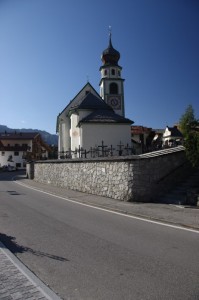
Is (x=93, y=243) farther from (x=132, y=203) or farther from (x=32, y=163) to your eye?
(x=32, y=163)

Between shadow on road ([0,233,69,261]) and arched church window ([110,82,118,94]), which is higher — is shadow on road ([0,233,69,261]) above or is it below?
below

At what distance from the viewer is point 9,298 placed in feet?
15.1

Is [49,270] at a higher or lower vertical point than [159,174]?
lower

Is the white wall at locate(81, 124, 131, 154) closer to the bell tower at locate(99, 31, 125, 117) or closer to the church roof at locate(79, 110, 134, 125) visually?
the church roof at locate(79, 110, 134, 125)

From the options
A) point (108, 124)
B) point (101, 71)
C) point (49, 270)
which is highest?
point (101, 71)

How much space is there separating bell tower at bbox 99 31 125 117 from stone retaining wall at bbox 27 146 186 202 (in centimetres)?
3330

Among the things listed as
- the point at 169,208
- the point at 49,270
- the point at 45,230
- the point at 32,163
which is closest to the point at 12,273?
the point at 49,270

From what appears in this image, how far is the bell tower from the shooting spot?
5431 cm

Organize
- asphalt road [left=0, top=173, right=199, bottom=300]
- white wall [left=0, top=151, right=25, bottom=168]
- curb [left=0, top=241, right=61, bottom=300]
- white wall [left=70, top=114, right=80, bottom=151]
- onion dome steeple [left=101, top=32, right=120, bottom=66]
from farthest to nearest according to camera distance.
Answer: white wall [left=0, top=151, right=25, bottom=168], onion dome steeple [left=101, top=32, right=120, bottom=66], white wall [left=70, top=114, right=80, bottom=151], asphalt road [left=0, top=173, right=199, bottom=300], curb [left=0, top=241, right=61, bottom=300]

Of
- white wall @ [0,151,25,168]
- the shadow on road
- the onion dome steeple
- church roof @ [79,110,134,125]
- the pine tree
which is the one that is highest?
the onion dome steeple

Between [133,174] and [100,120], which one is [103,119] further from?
[133,174]

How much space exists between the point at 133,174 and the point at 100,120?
22553mm

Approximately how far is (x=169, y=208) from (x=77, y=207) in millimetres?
3910

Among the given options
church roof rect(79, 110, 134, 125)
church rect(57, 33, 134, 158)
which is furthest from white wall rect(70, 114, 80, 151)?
church roof rect(79, 110, 134, 125)
